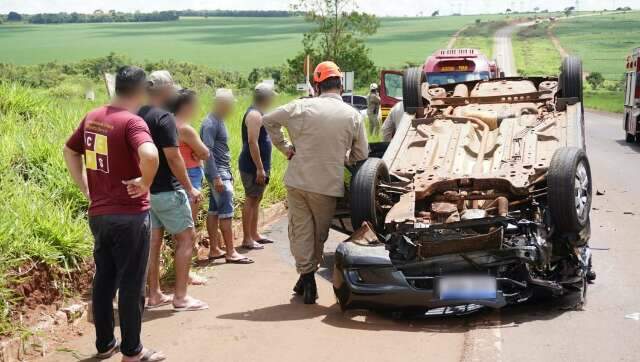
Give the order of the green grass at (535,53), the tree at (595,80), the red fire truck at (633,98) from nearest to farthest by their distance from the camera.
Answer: the red fire truck at (633,98) → the tree at (595,80) → the green grass at (535,53)

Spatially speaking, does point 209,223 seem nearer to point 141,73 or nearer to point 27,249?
point 27,249

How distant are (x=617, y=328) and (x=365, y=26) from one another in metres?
27.8

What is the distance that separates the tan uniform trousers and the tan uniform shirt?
4.1 inches

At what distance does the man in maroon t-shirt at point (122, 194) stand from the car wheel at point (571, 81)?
18.7 ft

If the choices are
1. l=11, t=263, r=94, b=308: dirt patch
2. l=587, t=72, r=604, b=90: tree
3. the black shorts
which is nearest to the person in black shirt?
l=11, t=263, r=94, b=308: dirt patch

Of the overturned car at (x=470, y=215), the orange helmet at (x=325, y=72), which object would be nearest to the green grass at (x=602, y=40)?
the overturned car at (x=470, y=215)

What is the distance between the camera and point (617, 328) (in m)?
6.20

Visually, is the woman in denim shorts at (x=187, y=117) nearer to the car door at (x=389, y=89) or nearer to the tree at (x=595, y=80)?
the car door at (x=389, y=89)

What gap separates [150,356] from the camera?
5.60 m

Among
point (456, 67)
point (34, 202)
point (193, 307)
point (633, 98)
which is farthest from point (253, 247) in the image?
point (633, 98)

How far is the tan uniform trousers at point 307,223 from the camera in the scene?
23.4 ft

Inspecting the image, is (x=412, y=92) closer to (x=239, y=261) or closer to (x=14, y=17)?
(x=239, y=261)

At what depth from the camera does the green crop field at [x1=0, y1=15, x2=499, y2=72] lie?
43.3 metres

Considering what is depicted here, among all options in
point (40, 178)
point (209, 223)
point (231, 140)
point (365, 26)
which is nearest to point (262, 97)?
point (209, 223)
